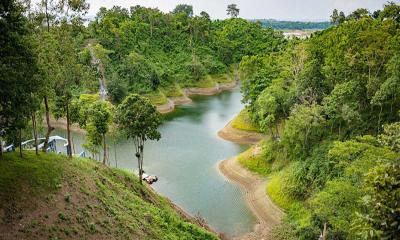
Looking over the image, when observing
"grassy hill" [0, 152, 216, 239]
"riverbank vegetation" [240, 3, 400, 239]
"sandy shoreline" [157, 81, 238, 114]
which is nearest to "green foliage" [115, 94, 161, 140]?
"grassy hill" [0, 152, 216, 239]

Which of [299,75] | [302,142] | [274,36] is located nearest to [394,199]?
[302,142]

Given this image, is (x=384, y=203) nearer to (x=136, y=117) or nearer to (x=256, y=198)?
(x=136, y=117)

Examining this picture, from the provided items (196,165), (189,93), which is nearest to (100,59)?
(189,93)

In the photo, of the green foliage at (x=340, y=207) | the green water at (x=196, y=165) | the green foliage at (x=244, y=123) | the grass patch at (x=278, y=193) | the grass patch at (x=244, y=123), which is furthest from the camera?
the green foliage at (x=244, y=123)

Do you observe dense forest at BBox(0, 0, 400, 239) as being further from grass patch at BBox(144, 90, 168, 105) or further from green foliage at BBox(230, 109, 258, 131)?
grass patch at BBox(144, 90, 168, 105)

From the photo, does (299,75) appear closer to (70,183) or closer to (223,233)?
(223,233)

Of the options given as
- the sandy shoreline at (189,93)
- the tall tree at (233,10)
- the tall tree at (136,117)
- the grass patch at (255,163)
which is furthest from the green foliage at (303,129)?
the tall tree at (233,10)

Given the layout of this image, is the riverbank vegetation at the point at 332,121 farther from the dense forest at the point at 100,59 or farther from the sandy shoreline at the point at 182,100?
the sandy shoreline at the point at 182,100
